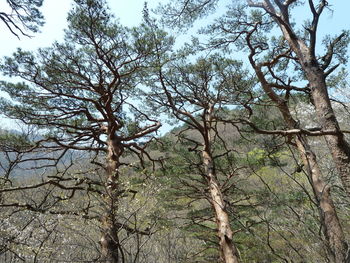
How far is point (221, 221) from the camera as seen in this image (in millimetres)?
4891

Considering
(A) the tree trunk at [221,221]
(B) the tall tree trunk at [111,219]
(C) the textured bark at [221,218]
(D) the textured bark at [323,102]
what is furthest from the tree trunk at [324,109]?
(B) the tall tree trunk at [111,219]

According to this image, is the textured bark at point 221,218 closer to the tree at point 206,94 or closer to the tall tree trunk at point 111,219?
the tree at point 206,94

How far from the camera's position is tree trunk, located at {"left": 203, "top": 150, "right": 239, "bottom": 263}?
4.39 m

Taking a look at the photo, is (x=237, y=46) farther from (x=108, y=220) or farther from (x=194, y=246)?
(x=194, y=246)

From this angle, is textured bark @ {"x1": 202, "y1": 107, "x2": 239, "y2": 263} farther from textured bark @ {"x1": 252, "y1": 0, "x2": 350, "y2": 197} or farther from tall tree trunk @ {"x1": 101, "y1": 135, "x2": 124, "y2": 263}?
tall tree trunk @ {"x1": 101, "y1": 135, "x2": 124, "y2": 263}

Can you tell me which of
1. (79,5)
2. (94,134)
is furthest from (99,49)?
(94,134)

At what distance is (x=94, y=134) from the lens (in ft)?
20.4

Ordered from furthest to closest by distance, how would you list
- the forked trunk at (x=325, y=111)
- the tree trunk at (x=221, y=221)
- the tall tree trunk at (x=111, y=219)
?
the tree trunk at (x=221, y=221)
the tall tree trunk at (x=111, y=219)
the forked trunk at (x=325, y=111)

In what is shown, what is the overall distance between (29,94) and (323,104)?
5.89 meters

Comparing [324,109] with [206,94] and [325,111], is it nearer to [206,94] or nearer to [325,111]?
[325,111]

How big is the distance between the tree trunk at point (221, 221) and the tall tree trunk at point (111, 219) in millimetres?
1870

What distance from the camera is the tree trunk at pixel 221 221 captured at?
173 inches

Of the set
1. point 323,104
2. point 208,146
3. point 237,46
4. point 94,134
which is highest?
point 237,46

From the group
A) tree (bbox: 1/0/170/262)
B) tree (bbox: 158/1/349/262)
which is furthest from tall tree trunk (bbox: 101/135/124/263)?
tree (bbox: 158/1/349/262)
